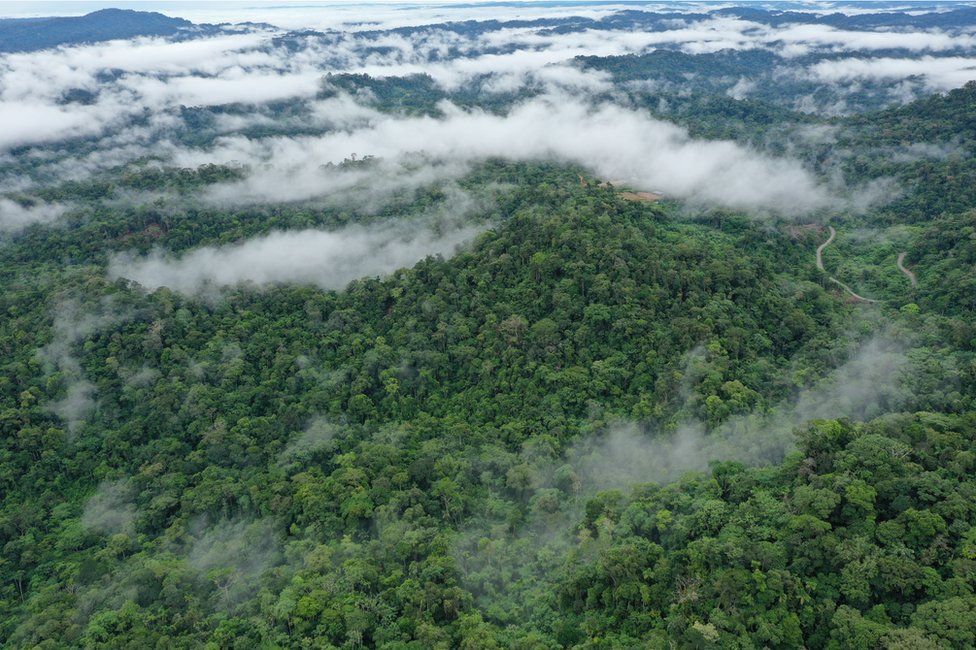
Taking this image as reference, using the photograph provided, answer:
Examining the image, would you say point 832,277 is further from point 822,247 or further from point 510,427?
point 510,427

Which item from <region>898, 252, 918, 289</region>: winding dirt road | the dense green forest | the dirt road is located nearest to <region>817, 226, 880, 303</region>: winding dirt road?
the dirt road

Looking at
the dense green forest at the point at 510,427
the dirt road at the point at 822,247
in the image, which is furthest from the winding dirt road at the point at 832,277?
the dense green forest at the point at 510,427

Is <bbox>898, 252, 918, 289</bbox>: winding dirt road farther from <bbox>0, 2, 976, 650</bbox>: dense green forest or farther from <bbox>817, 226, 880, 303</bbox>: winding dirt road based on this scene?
<bbox>817, 226, 880, 303</bbox>: winding dirt road

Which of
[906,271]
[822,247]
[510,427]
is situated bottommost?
[510,427]

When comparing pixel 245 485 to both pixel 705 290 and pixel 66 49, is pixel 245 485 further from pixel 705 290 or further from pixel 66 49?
pixel 66 49

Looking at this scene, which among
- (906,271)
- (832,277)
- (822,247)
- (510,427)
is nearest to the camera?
(510,427)

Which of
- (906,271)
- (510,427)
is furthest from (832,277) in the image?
(510,427)

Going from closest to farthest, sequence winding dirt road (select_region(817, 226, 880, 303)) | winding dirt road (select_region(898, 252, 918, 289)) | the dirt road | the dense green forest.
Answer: the dense green forest < winding dirt road (select_region(817, 226, 880, 303)) < winding dirt road (select_region(898, 252, 918, 289)) < the dirt road

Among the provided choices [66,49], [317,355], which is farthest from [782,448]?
[66,49]

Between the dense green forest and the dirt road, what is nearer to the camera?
the dense green forest

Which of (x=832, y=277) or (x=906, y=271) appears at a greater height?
(x=906, y=271)
